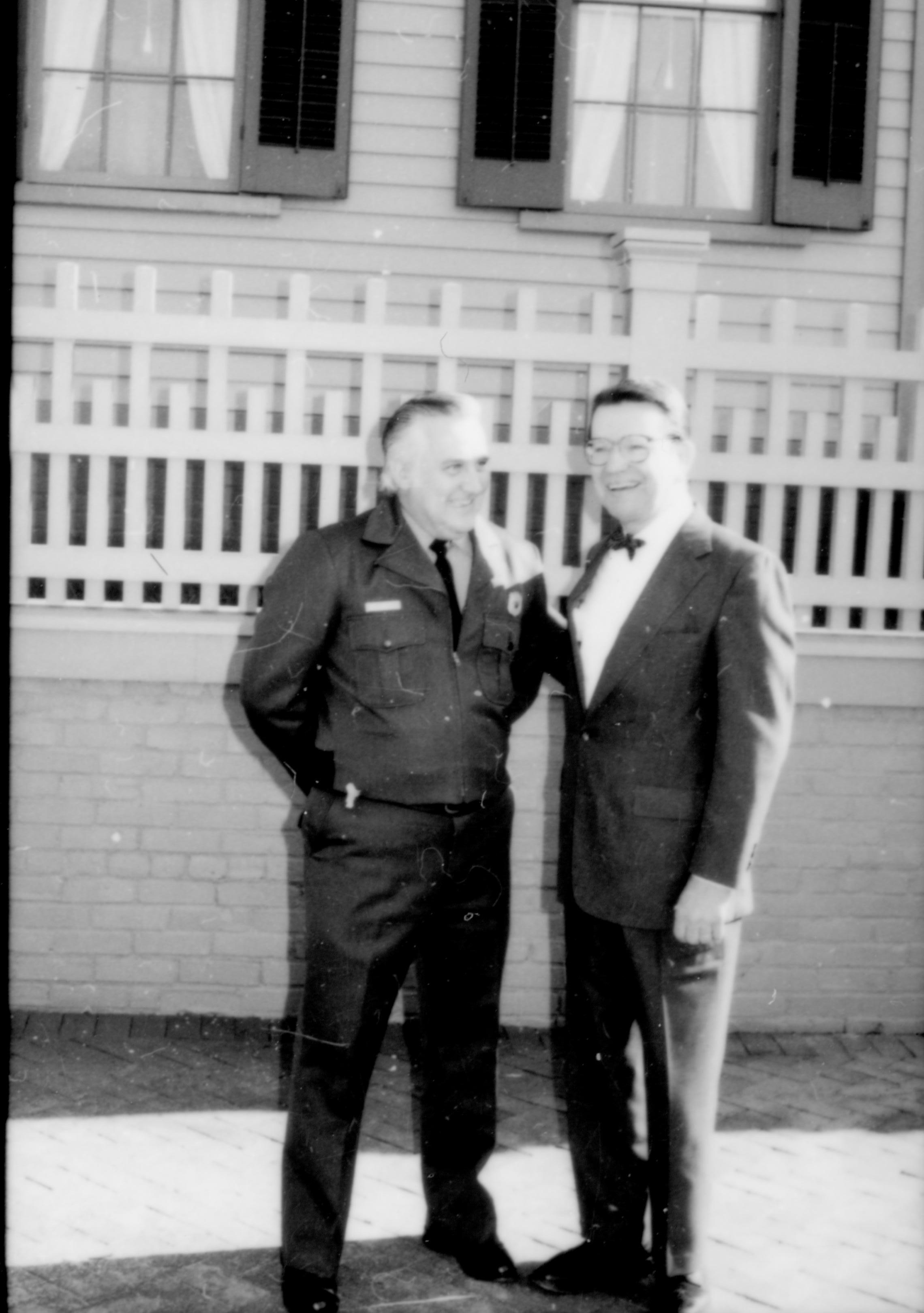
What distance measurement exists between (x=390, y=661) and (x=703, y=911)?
83 cm

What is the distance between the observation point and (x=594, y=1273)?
2.96 metres

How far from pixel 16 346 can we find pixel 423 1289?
4043mm

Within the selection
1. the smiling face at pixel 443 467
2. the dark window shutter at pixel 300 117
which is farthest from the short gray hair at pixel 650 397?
the dark window shutter at pixel 300 117

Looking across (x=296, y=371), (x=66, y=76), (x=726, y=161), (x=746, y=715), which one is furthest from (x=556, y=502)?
(x=66, y=76)

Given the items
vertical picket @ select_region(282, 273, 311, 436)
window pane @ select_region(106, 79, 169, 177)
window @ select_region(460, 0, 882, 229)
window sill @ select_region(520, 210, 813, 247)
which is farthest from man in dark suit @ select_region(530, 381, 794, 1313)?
window pane @ select_region(106, 79, 169, 177)

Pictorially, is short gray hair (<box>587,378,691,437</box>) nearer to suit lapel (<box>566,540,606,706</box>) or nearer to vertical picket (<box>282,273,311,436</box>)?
suit lapel (<box>566,540,606,706</box>)

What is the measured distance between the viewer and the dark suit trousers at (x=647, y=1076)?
9.12 feet

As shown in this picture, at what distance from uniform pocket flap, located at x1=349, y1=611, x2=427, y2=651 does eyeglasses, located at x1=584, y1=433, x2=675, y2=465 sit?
52 cm

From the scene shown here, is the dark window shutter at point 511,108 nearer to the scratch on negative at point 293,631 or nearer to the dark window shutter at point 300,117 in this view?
the dark window shutter at point 300,117

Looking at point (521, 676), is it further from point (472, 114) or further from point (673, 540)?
point (472, 114)

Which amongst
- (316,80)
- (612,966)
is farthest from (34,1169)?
(316,80)

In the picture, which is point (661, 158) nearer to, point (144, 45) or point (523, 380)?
point (144, 45)

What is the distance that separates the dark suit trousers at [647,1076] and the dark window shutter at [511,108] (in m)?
3.96

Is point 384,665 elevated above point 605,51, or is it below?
below
